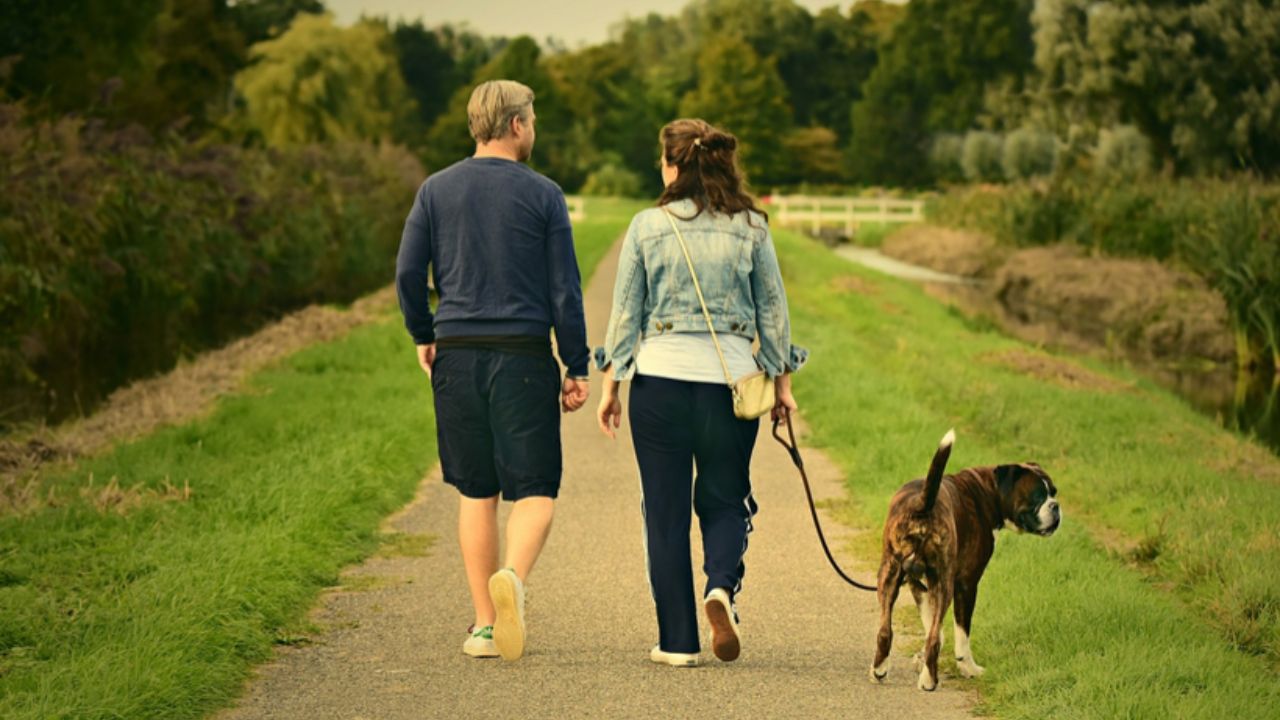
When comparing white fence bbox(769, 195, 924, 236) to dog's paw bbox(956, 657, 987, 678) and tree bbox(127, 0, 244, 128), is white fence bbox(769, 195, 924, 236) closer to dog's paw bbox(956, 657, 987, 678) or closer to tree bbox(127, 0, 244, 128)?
tree bbox(127, 0, 244, 128)

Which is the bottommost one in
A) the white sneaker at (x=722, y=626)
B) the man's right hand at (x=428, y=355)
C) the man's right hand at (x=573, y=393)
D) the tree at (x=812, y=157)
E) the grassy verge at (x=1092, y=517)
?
the tree at (x=812, y=157)

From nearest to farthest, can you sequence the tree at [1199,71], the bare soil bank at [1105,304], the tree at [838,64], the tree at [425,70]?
the bare soil bank at [1105,304] → the tree at [1199,71] → the tree at [838,64] → the tree at [425,70]

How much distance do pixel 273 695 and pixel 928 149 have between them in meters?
89.0

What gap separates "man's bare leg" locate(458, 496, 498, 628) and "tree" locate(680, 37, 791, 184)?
8834 cm

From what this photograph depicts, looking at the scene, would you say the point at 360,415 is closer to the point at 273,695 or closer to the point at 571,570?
the point at 571,570

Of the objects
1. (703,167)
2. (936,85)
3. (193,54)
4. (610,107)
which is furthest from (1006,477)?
(610,107)

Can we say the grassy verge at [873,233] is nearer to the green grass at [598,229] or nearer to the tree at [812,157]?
the green grass at [598,229]

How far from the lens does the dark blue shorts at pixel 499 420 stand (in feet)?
18.6

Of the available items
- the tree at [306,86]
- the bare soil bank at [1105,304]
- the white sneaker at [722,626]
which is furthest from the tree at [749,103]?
the white sneaker at [722,626]

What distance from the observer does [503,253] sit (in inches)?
222

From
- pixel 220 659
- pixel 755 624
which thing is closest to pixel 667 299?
pixel 755 624

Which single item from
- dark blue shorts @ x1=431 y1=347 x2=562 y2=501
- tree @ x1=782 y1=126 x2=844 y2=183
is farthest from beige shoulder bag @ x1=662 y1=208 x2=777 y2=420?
tree @ x1=782 y1=126 x2=844 y2=183

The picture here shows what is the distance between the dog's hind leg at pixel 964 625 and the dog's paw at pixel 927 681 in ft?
0.56

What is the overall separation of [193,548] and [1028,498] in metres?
3.92
